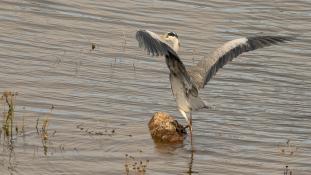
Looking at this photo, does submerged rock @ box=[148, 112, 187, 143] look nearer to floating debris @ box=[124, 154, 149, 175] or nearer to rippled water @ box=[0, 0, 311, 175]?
A: rippled water @ box=[0, 0, 311, 175]

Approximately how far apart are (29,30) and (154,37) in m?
5.42

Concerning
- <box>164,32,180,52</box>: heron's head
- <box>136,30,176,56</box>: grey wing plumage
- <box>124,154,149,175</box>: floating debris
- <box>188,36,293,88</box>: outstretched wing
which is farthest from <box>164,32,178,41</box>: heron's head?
<box>124,154,149,175</box>: floating debris

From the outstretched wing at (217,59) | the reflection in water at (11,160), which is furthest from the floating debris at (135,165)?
the outstretched wing at (217,59)

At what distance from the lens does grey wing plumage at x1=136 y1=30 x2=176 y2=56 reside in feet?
28.7

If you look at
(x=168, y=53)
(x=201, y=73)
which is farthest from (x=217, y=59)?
(x=168, y=53)

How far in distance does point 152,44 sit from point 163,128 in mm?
1288

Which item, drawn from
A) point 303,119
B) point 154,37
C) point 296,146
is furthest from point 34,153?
point 303,119

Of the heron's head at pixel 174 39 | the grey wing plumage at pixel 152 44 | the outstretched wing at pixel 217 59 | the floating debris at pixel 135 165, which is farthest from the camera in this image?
the heron's head at pixel 174 39

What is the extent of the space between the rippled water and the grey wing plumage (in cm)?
112

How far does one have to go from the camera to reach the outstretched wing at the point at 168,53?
879 centimetres

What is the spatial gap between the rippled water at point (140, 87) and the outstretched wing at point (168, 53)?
65 centimetres

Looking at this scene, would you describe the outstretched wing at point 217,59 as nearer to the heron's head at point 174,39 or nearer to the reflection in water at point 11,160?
the heron's head at point 174,39

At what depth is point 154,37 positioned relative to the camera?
8.91 m

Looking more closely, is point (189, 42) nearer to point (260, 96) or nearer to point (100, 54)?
point (100, 54)
